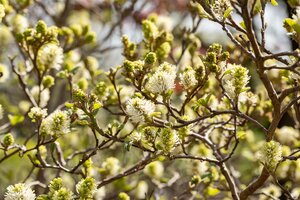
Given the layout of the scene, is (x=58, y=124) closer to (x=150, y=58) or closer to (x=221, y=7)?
(x=150, y=58)

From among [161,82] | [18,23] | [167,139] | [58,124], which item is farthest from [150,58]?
[18,23]

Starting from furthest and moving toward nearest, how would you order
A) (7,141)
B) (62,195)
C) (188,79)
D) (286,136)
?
(286,136) → (7,141) → (188,79) → (62,195)

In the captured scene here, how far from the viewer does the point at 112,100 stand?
7.02 ft

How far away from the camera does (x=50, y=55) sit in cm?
203

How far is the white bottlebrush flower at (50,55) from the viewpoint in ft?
6.62

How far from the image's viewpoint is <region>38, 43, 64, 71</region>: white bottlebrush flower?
79.4 inches

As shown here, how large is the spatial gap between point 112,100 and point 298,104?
71 cm

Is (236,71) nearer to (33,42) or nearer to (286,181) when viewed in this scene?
(33,42)

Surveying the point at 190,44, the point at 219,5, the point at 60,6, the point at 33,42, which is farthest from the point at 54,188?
the point at 60,6

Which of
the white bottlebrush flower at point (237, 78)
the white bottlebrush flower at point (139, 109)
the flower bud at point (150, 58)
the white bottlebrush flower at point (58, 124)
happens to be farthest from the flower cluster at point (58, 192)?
the white bottlebrush flower at point (237, 78)

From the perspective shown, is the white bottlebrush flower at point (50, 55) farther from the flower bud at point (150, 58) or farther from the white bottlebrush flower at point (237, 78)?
the white bottlebrush flower at point (237, 78)

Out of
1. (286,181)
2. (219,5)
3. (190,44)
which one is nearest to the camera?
(219,5)

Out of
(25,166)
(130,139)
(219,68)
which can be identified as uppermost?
(25,166)

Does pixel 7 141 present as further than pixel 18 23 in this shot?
No
